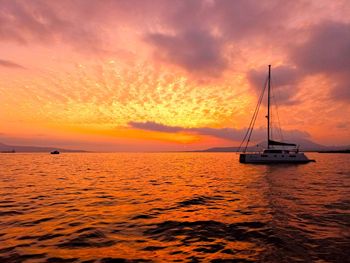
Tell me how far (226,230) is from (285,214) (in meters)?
4.10

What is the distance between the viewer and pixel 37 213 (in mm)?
11719

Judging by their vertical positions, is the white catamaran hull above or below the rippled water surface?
above

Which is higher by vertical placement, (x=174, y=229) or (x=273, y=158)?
(x=273, y=158)

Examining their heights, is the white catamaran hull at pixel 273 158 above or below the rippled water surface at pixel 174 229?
above

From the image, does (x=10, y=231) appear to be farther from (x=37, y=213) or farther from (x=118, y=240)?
(x=118, y=240)

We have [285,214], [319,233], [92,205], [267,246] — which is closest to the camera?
[267,246]

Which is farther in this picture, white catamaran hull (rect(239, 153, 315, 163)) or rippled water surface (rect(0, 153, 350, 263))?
white catamaran hull (rect(239, 153, 315, 163))

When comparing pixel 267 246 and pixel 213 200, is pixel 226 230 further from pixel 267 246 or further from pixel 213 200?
pixel 213 200

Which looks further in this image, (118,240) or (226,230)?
(226,230)

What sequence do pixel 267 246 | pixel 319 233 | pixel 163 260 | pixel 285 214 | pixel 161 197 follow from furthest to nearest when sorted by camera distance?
pixel 161 197 < pixel 285 214 < pixel 319 233 < pixel 267 246 < pixel 163 260

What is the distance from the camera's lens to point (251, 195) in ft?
55.1

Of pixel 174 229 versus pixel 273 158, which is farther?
pixel 273 158

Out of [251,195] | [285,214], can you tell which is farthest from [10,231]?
[251,195]

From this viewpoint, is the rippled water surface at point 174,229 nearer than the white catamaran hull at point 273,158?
Yes
